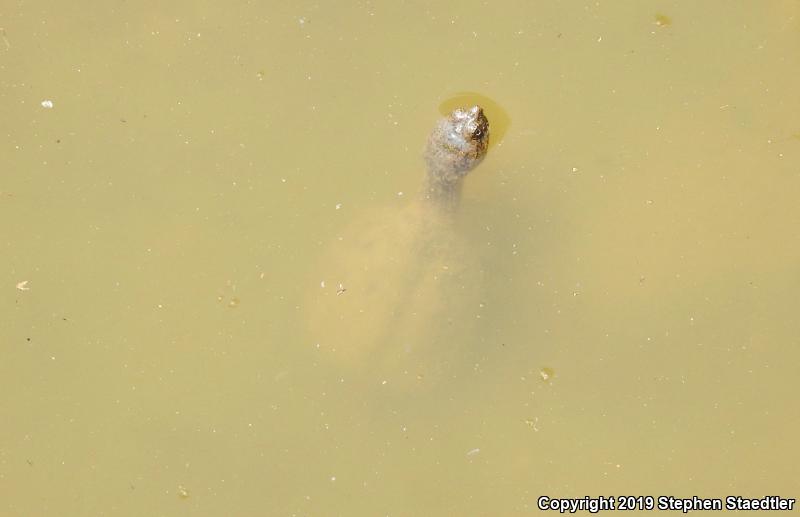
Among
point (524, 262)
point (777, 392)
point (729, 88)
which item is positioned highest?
point (729, 88)

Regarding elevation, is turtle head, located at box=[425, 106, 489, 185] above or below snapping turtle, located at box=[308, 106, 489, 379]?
above

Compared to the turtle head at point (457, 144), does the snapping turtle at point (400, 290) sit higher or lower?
lower

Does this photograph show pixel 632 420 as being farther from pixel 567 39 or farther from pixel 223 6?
pixel 223 6

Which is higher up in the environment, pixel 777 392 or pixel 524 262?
pixel 524 262

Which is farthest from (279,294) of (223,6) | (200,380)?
(223,6)
